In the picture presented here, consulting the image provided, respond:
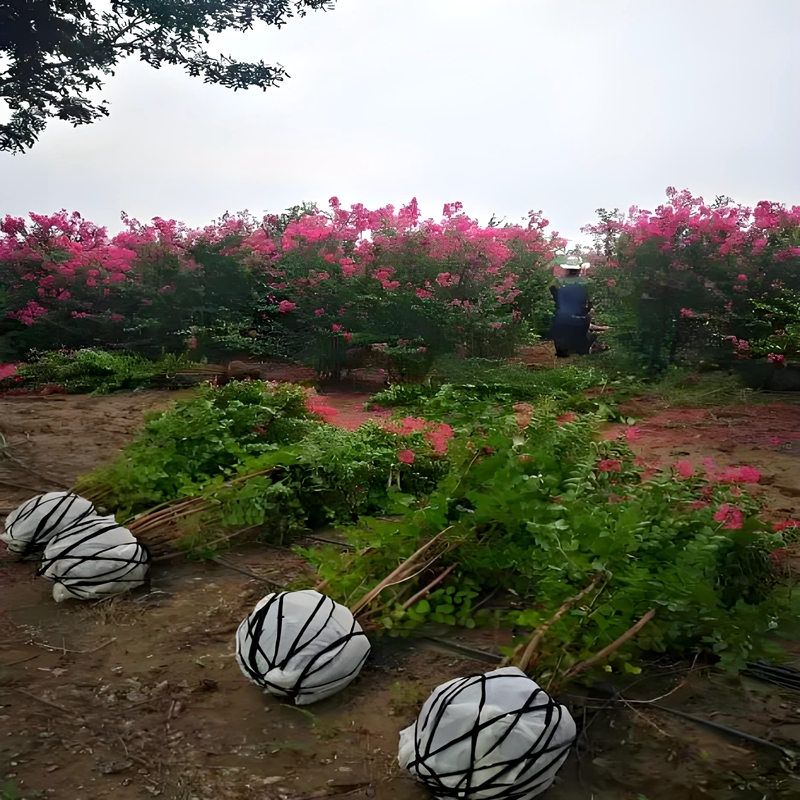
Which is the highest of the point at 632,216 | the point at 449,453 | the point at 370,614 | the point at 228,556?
the point at 632,216

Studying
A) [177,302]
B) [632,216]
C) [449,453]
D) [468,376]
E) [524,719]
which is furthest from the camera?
[177,302]

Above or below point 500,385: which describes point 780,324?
above

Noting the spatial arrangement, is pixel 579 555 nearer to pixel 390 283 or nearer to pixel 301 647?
pixel 301 647

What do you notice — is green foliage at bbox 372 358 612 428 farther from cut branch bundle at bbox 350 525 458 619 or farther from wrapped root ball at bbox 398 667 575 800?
wrapped root ball at bbox 398 667 575 800

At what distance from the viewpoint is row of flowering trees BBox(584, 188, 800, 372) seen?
5992mm

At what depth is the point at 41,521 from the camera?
2.48 m

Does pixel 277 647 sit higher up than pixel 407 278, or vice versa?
pixel 407 278

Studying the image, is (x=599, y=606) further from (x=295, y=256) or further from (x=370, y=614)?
(x=295, y=256)

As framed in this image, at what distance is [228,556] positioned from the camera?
2596mm

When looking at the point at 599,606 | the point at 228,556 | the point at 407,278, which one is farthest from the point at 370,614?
the point at 407,278

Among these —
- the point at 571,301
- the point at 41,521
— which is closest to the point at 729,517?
the point at 41,521

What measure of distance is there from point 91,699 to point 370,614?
0.67 metres

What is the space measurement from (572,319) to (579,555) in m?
6.12

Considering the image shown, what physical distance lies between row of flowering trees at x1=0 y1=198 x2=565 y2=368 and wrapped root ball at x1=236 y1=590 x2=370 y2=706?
16.0ft
